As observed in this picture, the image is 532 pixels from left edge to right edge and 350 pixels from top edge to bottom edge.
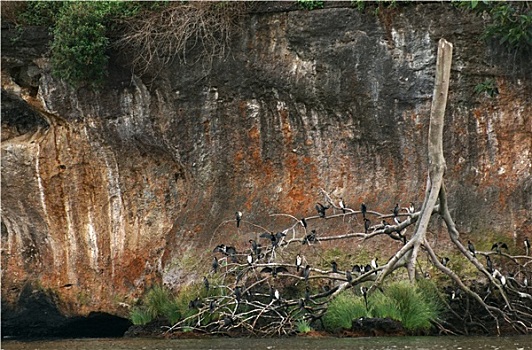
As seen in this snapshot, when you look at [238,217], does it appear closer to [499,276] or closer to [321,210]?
[321,210]

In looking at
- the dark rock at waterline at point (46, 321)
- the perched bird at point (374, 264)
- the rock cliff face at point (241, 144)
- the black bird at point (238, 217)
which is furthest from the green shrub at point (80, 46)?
the perched bird at point (374, 264)

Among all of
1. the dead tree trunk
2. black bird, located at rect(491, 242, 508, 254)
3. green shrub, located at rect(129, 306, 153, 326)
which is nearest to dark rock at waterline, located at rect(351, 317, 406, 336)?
the dead tree trunk

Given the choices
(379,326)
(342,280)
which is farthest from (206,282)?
(379,326)

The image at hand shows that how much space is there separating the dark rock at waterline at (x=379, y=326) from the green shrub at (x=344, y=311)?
85mm

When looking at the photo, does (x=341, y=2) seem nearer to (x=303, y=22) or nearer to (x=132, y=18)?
(x=303, y=22)

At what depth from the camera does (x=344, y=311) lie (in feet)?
50.6

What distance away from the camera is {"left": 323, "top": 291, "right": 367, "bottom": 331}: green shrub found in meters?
15.4

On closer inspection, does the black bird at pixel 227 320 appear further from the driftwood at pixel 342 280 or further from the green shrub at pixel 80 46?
the green shrub at pixel 80 46

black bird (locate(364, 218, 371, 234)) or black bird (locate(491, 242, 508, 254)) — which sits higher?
black bird (locate(364, 218, 371, 234))

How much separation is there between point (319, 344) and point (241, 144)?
4.75 m

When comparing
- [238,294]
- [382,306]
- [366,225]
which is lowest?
[382,306]

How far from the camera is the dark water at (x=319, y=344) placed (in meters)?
13.9

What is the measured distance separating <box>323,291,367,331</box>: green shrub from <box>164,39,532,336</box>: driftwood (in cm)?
11

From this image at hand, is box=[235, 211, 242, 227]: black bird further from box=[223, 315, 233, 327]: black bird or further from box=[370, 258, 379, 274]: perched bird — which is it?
box=[223, 315, 233, 327]: black bird
